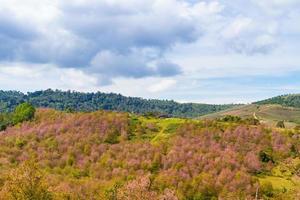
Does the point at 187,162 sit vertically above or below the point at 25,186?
below

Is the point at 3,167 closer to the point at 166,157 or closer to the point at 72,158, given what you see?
the point at 72,158

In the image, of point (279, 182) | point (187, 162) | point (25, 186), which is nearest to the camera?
point (25, 186)

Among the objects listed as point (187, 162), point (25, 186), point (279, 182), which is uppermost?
point (25, 186)

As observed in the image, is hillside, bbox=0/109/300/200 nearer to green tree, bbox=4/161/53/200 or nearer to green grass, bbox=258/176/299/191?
green grass, bbox=258/176/299/191

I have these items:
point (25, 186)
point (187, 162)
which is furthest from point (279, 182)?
point (25, 186)

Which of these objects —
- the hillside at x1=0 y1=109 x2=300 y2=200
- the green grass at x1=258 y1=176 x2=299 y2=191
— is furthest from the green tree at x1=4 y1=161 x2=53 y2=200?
the green grass at x1=258 y1=176 x2=299 y2=191

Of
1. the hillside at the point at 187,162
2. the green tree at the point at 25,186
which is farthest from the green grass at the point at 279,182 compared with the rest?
the green tree at the point at 25,186

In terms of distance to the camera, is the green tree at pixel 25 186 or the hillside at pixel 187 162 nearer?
the green tree at pixel 25 186

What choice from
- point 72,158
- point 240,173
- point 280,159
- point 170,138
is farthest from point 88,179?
point 280,159

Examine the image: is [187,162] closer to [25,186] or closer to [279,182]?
[279,182]

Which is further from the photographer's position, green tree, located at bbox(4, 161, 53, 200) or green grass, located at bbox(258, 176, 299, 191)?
green grass, located at bbox(258, 176, 299, 191)

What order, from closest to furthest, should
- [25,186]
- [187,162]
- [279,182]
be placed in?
[25,186] → [279,182] → [187,162]

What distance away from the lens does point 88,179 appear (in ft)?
566

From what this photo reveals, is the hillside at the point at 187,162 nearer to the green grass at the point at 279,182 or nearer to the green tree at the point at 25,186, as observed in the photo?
the green grass at the point at 279,182
